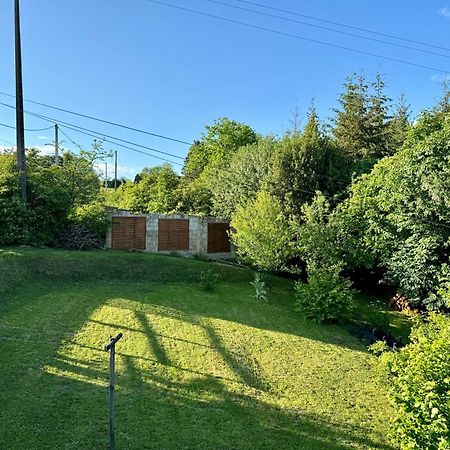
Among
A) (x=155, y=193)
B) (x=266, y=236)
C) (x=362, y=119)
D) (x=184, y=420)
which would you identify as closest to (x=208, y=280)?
(x=266, y=236)

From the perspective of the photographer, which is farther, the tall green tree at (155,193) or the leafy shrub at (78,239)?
the tall green tree at (155,193)

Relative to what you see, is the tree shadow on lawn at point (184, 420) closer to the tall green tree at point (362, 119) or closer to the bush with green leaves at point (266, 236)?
the bush with green leaves at point (266, 236)

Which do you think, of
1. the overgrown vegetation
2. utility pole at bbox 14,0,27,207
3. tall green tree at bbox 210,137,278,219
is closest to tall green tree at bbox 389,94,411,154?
tall green tree at bbox 210,137,278,219

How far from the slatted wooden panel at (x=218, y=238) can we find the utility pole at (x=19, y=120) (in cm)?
712

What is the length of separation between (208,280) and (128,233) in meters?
4.90

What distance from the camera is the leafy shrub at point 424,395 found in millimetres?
3467

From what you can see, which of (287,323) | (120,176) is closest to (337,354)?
(287,323)

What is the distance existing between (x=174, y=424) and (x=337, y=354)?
4.22 metres

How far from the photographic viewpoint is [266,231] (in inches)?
467

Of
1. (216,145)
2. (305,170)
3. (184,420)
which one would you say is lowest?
(184,420)

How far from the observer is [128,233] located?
15.2 meters

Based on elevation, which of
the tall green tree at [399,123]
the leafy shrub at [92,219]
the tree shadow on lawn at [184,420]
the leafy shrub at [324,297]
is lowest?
the tree shadow on lawn at [184,420]

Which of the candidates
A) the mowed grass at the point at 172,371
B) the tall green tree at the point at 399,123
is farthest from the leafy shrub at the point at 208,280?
the tall green tree at the point at 399,123

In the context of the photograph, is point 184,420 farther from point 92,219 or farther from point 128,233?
point 128,233
